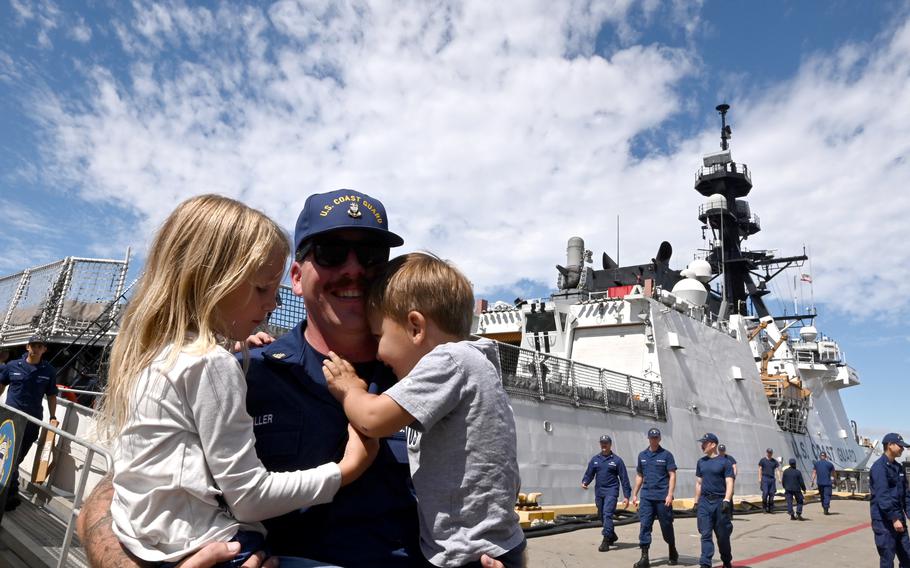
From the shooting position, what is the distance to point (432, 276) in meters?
1.73

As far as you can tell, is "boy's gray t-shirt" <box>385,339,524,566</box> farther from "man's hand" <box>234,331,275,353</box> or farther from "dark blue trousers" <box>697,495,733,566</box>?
"dark blue trousers" <box>697,495,733,566</box>

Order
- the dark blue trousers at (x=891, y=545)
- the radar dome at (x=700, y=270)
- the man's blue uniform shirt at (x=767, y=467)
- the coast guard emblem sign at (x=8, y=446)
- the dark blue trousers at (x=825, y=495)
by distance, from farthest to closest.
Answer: the radar dome at (x=700, y=270)
the dark blue trousers at (x=825, y=495)
the man's blue uniform shirt at (x=767, y=467)
the dark blue trousers at (x=891, y=545)
the coast guard emblem sign at (x=8, y=446)

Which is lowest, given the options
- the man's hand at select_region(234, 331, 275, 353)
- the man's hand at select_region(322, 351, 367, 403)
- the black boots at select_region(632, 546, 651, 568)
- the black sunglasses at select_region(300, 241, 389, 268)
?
the black boots at select_region(632, 546, 651, 568)

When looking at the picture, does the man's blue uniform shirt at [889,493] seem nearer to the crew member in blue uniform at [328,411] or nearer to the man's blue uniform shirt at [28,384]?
the crew member in blue uniform at [328,411]

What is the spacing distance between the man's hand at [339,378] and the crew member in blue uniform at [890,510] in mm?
8049

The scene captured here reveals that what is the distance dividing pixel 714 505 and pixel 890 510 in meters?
1.94

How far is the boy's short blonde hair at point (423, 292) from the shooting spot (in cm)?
172

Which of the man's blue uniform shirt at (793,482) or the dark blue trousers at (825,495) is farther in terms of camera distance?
the dark blue trousers at (825,495)

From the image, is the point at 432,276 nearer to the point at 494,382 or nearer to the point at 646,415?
the point at 494,382

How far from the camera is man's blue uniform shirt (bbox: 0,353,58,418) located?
278 inches

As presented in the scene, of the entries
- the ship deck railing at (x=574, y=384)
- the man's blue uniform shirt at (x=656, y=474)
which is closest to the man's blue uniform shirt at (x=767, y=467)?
the ship deck railing at (x=574, y=384)

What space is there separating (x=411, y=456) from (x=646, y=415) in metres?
14.4

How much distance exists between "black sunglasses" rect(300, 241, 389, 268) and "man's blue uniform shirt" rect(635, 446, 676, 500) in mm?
7741

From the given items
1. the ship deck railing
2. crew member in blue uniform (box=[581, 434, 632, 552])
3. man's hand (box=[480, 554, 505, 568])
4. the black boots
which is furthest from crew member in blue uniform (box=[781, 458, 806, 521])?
man's hand (box=[480, 554, 505, 568])
